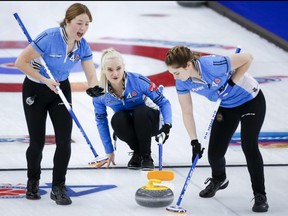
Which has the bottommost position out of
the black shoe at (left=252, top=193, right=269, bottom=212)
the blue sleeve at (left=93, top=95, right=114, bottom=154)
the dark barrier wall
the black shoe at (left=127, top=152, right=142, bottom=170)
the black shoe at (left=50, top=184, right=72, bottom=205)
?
the dark barrier wall

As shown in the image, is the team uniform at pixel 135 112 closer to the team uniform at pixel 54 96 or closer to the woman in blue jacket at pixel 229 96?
the team uniform at pixel 54 96

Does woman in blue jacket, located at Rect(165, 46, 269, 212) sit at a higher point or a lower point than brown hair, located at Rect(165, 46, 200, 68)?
lower

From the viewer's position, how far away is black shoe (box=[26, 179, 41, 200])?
599cm

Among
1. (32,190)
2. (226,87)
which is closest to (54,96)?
(32,190)

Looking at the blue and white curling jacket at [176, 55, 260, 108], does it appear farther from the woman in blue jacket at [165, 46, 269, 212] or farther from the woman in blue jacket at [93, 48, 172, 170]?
the woman in blue jacket at [93, 48, 172, 170]

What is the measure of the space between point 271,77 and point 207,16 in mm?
4859

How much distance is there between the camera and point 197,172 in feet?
22.0

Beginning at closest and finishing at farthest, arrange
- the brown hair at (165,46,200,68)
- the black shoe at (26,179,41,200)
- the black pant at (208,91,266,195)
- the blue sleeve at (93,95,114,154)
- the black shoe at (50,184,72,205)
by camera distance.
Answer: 1. the brown hair at (165,46,200,68)
2. the black pant at (208,91,266,195)
3. the black shoe at (50,184,72,205)
4. the black shoe at (26,179,41,200)
5. the blue sleeve at (93,95,114,154)

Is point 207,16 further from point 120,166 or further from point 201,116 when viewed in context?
point 120,166

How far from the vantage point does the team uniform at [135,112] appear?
21.4 feet

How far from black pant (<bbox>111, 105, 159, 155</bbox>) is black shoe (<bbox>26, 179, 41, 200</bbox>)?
37.8 inches

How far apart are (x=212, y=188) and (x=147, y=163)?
2.39 feet

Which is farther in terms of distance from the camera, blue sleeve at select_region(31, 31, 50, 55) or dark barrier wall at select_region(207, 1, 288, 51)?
dark barrier wall at select_region(207, 1, 288, 51)

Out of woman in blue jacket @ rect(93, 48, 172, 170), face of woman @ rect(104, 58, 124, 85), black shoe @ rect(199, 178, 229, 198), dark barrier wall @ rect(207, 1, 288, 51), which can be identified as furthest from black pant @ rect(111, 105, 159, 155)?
dark barrier wall @ rect(207, 1, 288, 51)
